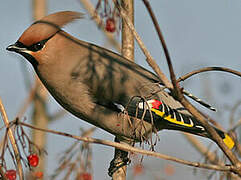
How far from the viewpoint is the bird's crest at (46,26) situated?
287 cm

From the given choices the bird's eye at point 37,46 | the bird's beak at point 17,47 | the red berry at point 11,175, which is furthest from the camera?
the bird's eye at point 37,46

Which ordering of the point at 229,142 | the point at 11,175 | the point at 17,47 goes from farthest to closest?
the point at 17,47
the point at 229,142
the point at 11,175

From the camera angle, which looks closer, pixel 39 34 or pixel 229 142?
pixel 229 142

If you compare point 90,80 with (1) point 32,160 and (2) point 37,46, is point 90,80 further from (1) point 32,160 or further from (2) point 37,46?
(1) point 32,160

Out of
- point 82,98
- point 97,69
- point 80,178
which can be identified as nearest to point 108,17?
point 97,69

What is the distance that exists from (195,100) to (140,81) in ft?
1.65

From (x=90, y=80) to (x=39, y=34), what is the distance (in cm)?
45

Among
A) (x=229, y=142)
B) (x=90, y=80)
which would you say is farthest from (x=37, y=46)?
(x=229, y=142)

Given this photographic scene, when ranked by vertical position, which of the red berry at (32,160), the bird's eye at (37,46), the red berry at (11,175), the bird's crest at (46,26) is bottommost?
the red berry at (11,175)

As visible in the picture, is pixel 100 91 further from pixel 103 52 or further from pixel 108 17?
pixel 108 17

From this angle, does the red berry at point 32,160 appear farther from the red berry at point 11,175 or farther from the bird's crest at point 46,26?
the bird's crest at point 46,26

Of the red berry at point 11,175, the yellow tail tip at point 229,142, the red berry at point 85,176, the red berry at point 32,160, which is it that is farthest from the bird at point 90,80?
the red berry at point 11,175

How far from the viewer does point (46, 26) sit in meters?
2.96

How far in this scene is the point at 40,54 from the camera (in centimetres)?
304
